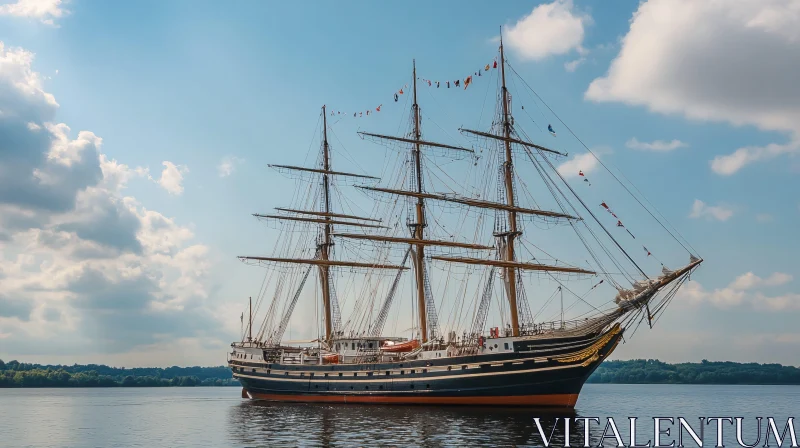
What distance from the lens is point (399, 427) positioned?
4259 cm

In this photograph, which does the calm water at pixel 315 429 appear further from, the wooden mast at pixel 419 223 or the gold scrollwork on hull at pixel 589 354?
the wooden mast at pixel 419 223

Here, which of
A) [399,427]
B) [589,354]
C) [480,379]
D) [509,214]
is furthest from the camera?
[509,214]

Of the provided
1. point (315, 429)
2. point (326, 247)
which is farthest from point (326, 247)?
point (315, 429)

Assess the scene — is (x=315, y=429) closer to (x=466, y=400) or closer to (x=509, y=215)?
(x=466, y=400)

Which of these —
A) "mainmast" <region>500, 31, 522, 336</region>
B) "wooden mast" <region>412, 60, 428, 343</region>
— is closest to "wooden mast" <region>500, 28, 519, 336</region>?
"mainmast" <region>500, 31, 522, 336</region>

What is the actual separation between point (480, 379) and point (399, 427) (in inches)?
465

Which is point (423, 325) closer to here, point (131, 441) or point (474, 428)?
point (474, 428)

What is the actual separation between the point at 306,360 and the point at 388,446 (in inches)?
1394

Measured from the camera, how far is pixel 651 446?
35656 millimetres

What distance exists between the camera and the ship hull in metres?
51.0

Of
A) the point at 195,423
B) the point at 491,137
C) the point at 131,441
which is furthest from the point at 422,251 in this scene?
the point at 131,441

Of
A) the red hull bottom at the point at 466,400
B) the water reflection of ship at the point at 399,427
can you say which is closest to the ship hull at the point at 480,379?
the red hull bottom at the point at 466,400

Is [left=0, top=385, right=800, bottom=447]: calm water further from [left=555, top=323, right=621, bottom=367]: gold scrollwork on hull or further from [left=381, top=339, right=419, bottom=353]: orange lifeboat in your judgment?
[left=381, top=339, right=419, bottom=353]: orange lifeboat

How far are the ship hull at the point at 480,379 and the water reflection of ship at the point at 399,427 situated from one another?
1.01 metres
